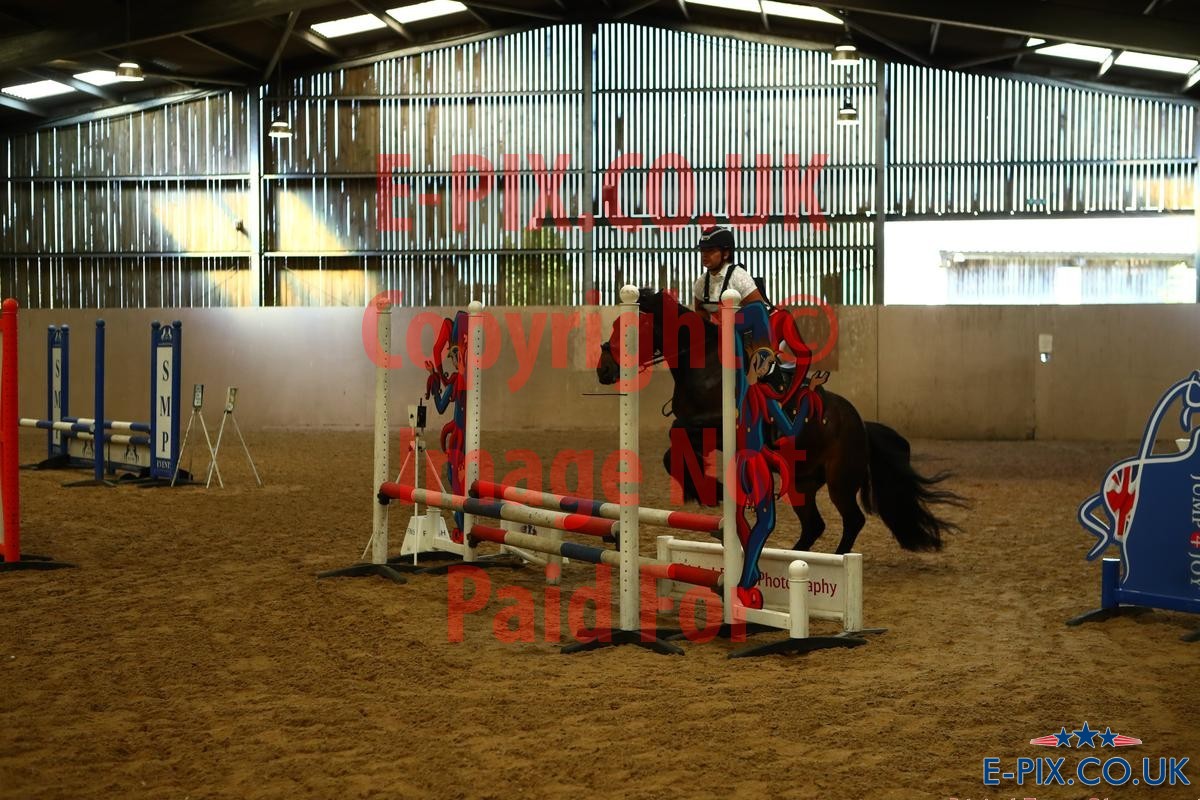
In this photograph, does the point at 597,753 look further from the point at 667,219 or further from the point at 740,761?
the point at 667,219

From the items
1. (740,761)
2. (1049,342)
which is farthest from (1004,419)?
(740,761)

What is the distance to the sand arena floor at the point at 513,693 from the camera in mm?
2975

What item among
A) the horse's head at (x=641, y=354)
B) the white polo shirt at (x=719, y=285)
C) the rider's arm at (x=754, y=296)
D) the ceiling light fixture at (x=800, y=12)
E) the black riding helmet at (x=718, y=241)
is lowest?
the horse's head at (x=641, y=354)

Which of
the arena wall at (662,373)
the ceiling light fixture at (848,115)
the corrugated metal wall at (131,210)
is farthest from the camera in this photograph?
the corrugated metal wall at (131,210)

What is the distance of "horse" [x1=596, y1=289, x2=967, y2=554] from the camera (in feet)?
19.2

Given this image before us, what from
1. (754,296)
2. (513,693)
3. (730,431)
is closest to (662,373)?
(754,296)

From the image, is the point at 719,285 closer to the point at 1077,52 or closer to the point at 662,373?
the point at 662,373

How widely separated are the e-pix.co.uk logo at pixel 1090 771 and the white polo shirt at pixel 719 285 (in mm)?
3190

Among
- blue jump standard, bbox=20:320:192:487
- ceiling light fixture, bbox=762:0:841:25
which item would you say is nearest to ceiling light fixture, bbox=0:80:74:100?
blue jump standard, bbox=20:320:192:487

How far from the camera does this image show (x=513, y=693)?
3.74m

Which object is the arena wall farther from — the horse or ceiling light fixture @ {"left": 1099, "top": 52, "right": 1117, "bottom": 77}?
the horse

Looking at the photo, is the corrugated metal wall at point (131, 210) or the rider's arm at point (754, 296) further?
the corrugated metal wall at point (131, 210)

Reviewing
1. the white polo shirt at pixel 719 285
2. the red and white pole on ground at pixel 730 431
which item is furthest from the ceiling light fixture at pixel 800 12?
the red and white pole on ground at pixel 730 431

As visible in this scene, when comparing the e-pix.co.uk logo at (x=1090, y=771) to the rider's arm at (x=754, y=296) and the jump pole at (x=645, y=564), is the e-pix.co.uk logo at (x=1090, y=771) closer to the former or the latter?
the jump pole at (x=645, y=564)
